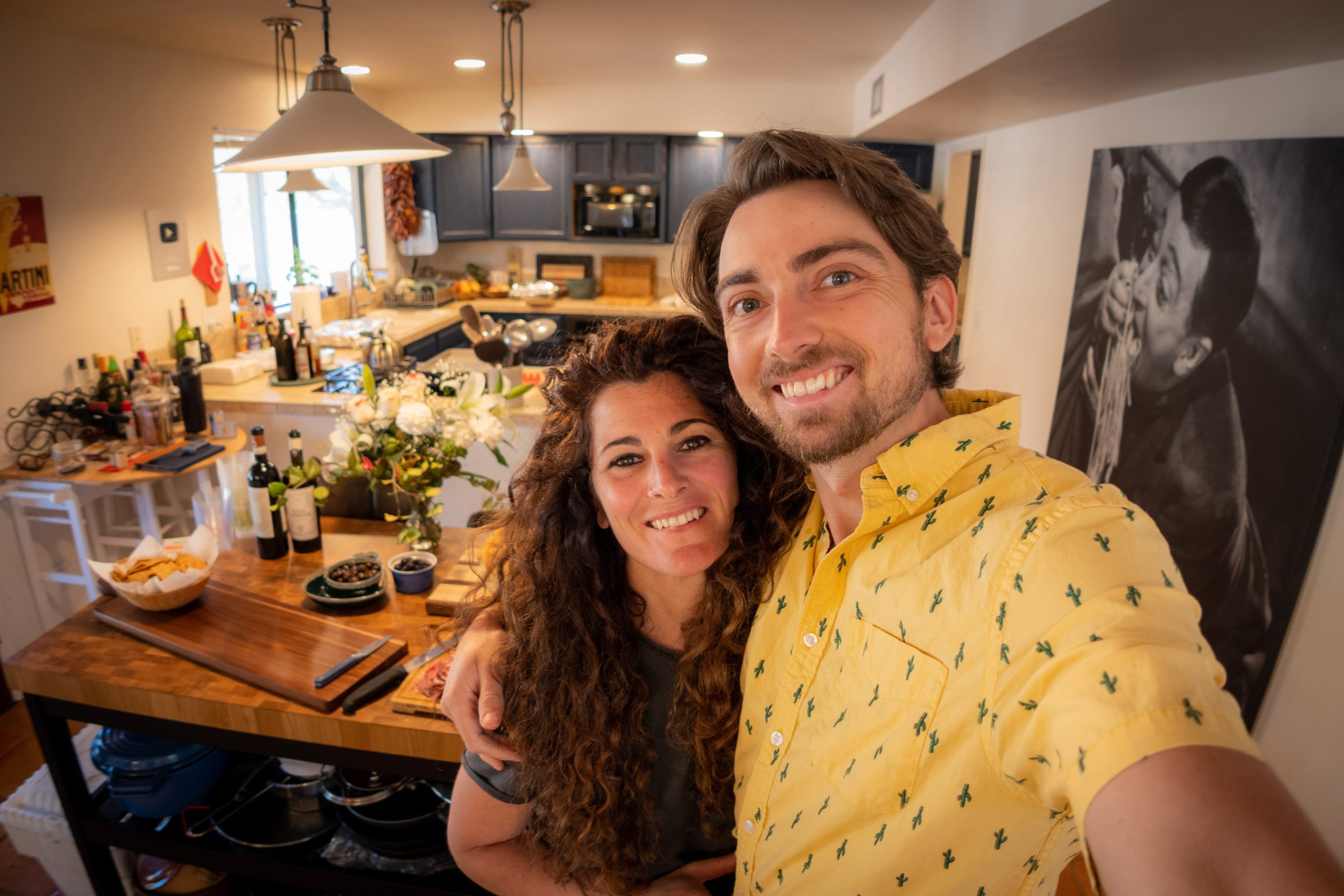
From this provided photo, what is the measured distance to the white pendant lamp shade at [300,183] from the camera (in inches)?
167

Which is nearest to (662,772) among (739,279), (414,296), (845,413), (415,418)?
(845,413)

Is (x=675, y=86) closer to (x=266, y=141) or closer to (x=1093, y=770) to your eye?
(x=266, y=141)

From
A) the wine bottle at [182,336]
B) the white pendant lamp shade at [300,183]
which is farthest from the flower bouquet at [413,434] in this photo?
the white pendant lamp shade at [300,183]

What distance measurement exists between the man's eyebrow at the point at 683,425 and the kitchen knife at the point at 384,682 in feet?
2.86

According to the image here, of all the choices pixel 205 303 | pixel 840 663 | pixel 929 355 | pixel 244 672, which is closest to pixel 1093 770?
pixel 840 663

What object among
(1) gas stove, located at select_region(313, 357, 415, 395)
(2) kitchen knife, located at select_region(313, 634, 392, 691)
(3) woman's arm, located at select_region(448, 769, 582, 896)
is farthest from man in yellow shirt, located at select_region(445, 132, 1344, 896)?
(1) gas stove, located at select_region(313, 357, 415, 395)

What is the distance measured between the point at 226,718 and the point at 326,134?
132 cm

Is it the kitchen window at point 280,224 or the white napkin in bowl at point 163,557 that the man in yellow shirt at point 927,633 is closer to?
the white napkin in bowl at point 163,557

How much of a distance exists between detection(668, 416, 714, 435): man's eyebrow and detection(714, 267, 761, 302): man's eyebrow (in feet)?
0.70

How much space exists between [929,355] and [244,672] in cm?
155

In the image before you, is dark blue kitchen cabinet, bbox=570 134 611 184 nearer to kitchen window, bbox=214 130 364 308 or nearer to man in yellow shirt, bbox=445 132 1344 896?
kitchen window, bbox=214 130 364 308

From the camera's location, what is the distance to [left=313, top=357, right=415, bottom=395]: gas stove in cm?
407

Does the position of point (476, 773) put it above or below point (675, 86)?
below

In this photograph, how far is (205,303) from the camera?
14.4 ft
